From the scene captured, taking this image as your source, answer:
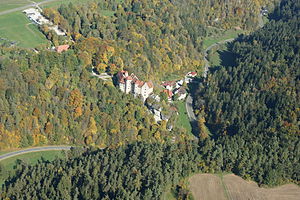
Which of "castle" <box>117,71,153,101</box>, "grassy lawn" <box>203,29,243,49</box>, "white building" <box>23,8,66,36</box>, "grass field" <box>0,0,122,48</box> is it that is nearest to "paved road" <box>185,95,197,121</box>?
"castle" <box>117,71,153,101</box>

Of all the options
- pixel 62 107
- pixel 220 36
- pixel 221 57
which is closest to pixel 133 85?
pixel 62 107

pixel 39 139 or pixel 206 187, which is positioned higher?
pixel 39 139

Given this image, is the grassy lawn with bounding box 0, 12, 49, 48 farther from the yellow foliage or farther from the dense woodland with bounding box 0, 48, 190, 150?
the yellow foliage

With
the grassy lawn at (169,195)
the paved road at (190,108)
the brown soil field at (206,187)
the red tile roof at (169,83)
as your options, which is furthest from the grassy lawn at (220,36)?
the grassy lawn at (169,195)

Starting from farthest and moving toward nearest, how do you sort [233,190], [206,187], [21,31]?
1. [21,31]
2. [233,190]
3. [206,187]

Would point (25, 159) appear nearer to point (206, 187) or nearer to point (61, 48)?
point (61, 48)

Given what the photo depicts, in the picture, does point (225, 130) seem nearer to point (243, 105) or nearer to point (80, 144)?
point (243, 105)

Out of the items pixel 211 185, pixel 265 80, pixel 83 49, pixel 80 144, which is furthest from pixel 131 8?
pixel 211 185
